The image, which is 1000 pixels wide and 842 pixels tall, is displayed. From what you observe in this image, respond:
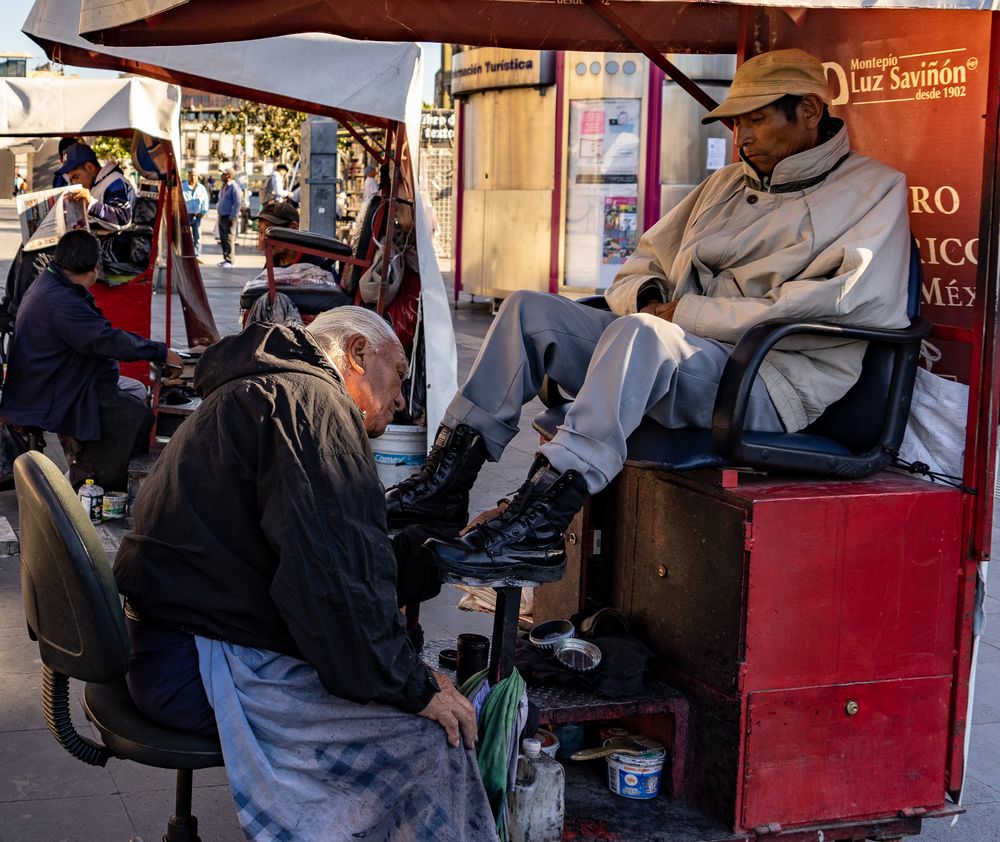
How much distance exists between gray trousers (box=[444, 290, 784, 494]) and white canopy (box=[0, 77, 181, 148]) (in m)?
6.25

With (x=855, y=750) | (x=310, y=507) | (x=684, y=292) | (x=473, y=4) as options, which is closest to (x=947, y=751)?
(x=855, y=750)

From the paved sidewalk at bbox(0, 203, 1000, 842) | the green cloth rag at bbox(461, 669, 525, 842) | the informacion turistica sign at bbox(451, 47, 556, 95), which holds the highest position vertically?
the informacion turistica sign at bbox(451, 47, 556, 95)

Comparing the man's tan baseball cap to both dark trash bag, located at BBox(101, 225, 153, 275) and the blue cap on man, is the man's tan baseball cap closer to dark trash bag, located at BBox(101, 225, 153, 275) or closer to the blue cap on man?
dark trash bag, located at BBox(101, 225, 153, 275)

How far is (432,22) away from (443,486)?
1404mm

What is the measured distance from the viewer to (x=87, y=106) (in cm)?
936

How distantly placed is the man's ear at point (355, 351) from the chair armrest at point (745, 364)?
83 centimetres

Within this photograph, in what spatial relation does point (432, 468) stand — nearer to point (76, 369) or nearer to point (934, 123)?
point (934, 123)

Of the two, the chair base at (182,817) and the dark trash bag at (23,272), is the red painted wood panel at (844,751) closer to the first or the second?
the chair base at (182,817)

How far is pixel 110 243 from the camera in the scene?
8.15 m

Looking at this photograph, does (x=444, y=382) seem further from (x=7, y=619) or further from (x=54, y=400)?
(x=7, y=619)

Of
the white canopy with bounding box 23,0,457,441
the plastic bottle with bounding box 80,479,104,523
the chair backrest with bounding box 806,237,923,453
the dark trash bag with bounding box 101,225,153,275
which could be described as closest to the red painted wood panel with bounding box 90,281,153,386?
the dark trash bag with bounding box 101,225,153,275

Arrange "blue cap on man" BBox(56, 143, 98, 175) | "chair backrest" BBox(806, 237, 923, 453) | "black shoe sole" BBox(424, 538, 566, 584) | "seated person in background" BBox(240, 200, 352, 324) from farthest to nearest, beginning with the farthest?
"blue cap on man" BBox(56, 143, 98, 175)
"seated person in background" BBox(240, 200, 352, 324)
"chair backrest" BBox(806, 237, 923, 453)
"black shoe sole" BBox(424, 538, 566, 584)

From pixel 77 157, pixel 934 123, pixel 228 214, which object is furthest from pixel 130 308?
pixel 228 214

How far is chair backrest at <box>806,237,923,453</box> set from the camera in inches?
122
